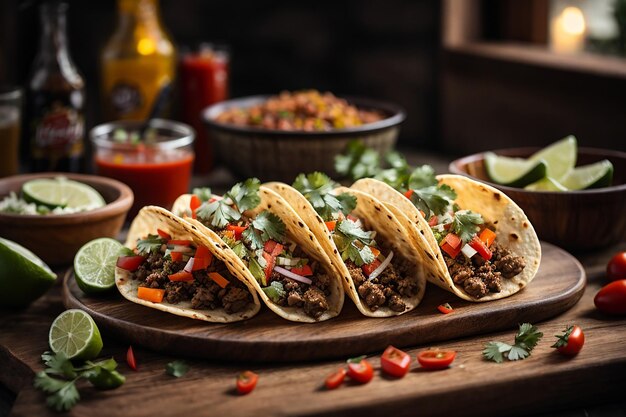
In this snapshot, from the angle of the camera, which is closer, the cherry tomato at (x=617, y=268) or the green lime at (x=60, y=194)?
the cherry tomato at (x=617, y=268)

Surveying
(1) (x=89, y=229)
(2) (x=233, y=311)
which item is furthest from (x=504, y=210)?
(1) (x=89, y=229)

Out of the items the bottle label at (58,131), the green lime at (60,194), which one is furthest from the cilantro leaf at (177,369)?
the bottle label at (58,131)

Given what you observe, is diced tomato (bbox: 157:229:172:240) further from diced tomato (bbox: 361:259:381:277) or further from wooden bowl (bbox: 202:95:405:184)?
wooden bowl (bbox: 202:95:405:184)

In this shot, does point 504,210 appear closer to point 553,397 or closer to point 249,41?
point 553,397

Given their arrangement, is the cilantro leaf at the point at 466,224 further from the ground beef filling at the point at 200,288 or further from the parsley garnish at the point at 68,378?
the parsley garnish at the point at 68,378

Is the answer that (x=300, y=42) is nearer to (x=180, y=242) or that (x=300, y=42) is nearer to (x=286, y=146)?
(x=286, y=146)
